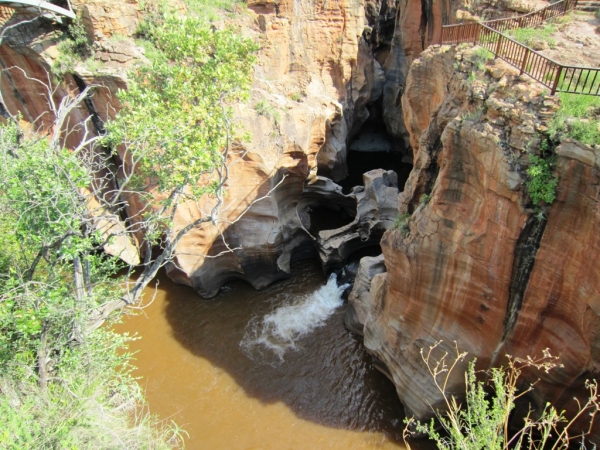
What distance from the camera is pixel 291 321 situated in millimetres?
13172

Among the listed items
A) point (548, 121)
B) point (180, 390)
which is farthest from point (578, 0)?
point (180, 390)

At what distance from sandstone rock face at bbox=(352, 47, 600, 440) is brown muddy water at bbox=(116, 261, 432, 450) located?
5.29 ft

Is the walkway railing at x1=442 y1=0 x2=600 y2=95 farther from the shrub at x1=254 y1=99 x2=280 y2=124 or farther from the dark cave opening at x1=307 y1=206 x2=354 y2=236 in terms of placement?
the dark cave opening at x1=307 y1=206 x2=354 y2=236

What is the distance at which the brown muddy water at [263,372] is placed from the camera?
9984mm

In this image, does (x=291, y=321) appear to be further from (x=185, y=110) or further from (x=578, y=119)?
(x=578, y=119)

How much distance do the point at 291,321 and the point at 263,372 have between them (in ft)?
6.90

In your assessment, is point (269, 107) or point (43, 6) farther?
point (269, 107)

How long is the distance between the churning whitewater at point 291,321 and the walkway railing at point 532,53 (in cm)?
869

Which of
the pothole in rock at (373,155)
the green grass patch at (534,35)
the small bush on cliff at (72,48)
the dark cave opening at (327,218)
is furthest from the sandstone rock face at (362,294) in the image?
the small bush on cliff at (72,48)

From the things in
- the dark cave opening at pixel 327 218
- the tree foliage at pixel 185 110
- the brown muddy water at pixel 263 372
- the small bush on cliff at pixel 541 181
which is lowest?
the brown muddy water at pixel 263 372

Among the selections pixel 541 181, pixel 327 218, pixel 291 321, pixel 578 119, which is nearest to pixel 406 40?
pixel 327 218

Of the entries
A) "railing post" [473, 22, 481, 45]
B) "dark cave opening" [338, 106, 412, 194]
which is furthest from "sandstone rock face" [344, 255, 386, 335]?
"dark cave opening" [338, 106, 412, 194]

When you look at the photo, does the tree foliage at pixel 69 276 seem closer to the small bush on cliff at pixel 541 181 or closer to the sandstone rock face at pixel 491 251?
the sandstone rock face at pixel 491 251

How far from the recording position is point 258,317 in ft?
43.9
